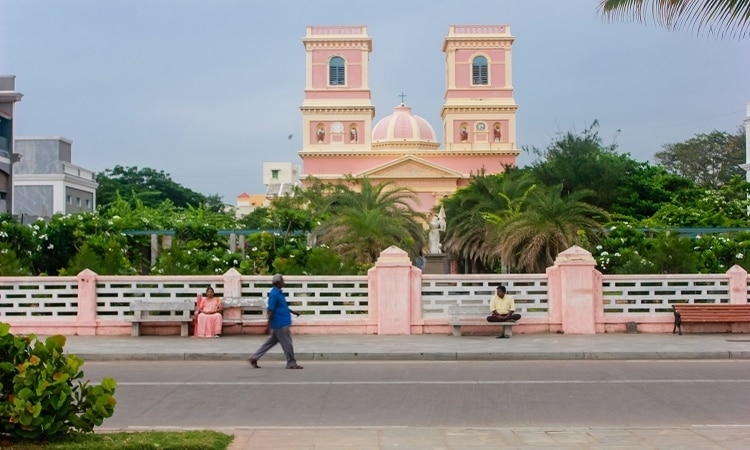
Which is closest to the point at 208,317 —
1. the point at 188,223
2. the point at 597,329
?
the point at 597,329

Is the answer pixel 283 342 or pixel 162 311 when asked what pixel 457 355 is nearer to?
pixel 283 342

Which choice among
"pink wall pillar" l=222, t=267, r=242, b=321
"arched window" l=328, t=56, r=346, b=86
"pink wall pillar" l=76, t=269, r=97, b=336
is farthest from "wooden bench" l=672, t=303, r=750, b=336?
"arched window" l=328, t=56, r=346, b=86

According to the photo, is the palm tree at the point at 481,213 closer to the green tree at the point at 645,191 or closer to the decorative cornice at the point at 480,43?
the green tree at the point at 645,191

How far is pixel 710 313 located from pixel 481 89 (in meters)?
66.5

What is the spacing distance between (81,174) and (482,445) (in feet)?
192

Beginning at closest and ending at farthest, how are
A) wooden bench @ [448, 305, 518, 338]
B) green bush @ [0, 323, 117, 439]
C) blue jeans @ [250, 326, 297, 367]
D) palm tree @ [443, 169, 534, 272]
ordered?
green bush @ [0, 323, 117, 439] < blue jeans @ [250, 326, 297, 367] < wooden bench @ [448, 305, 518, 338] < palm tree @ [443, 169, 534, 272]

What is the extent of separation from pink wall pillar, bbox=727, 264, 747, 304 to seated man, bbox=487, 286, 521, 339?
4.88 m

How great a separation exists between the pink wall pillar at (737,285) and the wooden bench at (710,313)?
0.48m

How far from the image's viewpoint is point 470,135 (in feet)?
279

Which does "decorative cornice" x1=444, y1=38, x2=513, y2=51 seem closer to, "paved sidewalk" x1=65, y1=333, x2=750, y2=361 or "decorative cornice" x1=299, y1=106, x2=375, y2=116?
"decorative cornice" x1=299, y1=106, x2=375, y2=116

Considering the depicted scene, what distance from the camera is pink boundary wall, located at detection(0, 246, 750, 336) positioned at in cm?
1950

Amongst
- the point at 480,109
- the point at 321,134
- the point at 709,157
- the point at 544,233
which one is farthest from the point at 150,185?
the point at 544,233

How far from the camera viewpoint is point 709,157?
76.9m

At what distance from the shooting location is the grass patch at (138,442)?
7.45m
